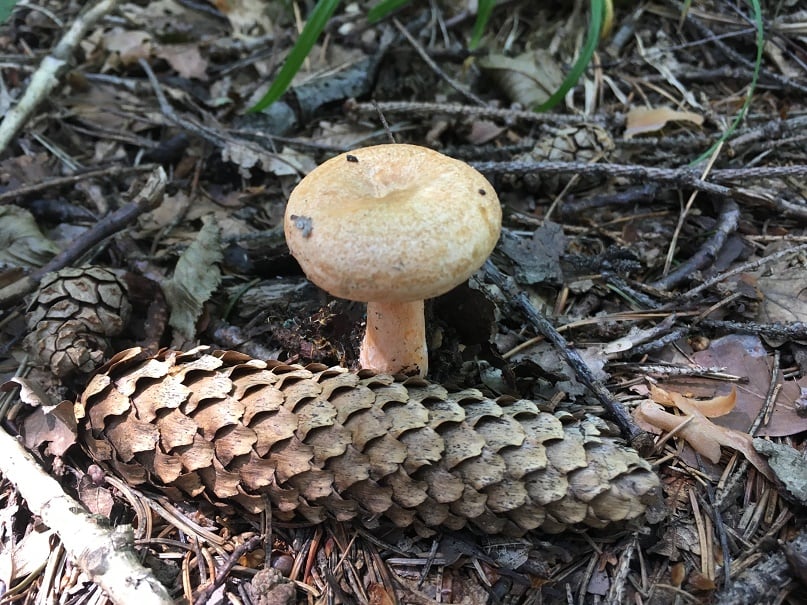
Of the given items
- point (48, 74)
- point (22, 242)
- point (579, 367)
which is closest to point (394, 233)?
point (579, 367)

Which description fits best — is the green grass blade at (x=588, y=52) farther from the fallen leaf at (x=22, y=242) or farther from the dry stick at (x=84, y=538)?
the dry stick at (x=84, y=538)

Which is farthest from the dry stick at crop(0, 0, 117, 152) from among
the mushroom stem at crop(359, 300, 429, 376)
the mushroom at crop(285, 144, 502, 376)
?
the mushroom stem at crop(359, 300, 429, 376)

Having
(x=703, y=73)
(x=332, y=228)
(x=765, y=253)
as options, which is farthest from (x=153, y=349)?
(x=703, y=73)

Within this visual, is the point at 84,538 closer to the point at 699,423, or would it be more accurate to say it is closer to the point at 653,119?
the point at 699,423

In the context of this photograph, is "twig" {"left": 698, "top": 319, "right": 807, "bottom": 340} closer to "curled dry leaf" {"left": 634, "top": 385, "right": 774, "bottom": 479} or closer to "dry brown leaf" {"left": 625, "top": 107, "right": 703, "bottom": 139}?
"curled dry leaf" {"left": 634, "top": 385, "right": 774, "bottom": 479}

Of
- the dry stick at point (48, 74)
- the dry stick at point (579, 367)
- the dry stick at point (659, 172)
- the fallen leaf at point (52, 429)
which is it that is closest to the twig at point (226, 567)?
the fallen leaf at point (52, 429)

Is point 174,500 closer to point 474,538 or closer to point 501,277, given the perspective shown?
point 474,538

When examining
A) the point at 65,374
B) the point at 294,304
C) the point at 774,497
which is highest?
the point at 65,374
